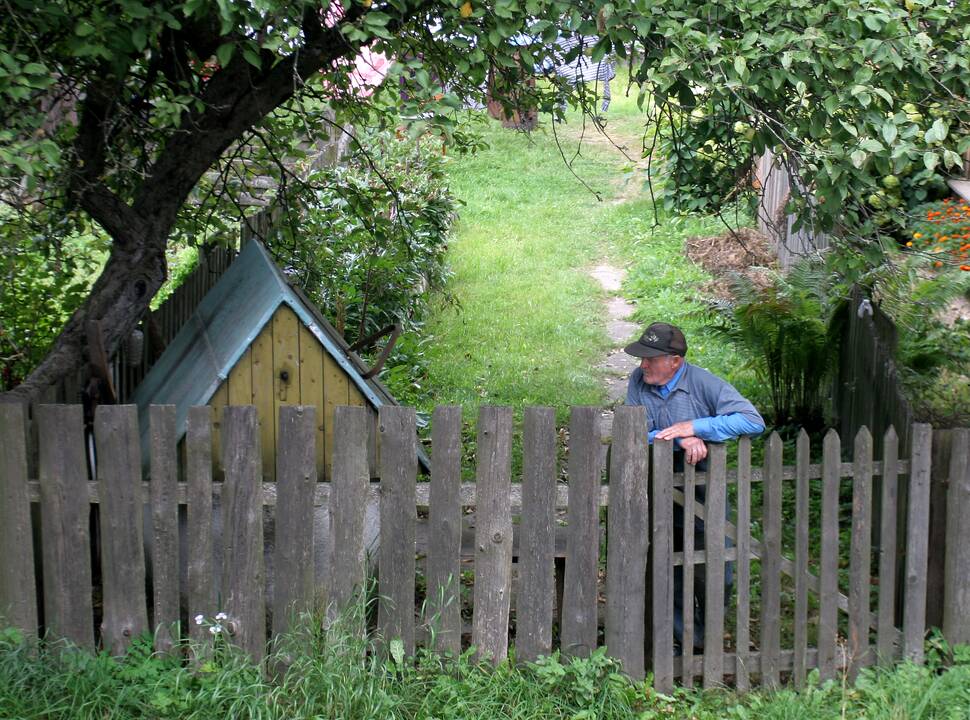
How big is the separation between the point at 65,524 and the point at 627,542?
2.34m

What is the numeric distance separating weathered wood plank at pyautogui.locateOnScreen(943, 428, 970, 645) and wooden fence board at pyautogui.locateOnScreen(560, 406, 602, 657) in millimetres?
1580

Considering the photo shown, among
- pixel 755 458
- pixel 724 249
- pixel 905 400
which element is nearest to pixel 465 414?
pixel 755 458

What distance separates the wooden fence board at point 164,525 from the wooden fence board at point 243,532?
0.20 m

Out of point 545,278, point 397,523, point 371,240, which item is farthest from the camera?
point 545,278

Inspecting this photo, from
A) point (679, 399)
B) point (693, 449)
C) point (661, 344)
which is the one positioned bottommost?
point (693, 449)

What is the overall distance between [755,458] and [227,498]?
5138 mm


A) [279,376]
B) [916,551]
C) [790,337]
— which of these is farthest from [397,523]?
[790,337]

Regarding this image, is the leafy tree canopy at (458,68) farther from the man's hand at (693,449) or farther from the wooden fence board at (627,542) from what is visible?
the wooden fence board at (627,542)

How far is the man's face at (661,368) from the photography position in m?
4.75

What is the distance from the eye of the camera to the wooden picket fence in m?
4.13

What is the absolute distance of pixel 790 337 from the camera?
828 cm

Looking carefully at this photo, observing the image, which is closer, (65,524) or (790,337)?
(65,524)

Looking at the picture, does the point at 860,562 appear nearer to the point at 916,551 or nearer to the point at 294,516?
the point at 916,551

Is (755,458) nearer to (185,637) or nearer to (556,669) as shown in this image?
(556,669)
